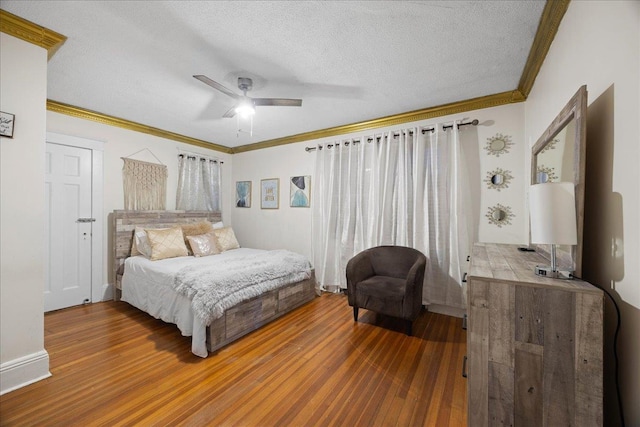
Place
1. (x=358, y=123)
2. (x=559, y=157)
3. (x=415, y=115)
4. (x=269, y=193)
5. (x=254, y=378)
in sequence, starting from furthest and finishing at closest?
(x=269, y=193)
(x=358, y=123)
(x=415, y=115)
(x=254, y=378)
(x=559, y=157)

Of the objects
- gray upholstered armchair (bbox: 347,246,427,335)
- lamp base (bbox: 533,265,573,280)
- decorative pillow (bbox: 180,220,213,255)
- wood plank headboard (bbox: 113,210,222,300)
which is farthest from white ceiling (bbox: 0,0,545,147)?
gray upholstered armchair (bbox: 347,246,427,335)

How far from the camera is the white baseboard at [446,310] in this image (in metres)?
3.08

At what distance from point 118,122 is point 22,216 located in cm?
232

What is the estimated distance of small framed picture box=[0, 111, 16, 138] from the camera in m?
1.74

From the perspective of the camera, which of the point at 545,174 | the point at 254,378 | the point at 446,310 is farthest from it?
the point at 446,310

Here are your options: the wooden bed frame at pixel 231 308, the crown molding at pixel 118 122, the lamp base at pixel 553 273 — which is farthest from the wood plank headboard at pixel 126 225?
the lamp base at pixel 553 273

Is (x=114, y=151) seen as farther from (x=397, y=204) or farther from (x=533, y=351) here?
(x=533, y=351)

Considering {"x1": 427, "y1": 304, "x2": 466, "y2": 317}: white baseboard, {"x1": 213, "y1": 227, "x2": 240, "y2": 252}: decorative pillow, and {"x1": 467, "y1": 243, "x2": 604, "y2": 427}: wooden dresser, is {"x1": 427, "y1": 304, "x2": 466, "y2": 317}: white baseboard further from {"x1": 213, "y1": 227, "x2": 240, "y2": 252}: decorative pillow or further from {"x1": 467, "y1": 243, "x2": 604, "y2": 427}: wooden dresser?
{"x1": 213, "y1": 227, "x2": 240, "y2": 252}: decorative pillow

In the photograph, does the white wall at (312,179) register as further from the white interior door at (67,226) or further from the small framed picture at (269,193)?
the white interior door at (67,226)

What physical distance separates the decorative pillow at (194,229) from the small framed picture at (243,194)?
0.97 m

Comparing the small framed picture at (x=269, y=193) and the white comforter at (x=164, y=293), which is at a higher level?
the small framed picture at (x=269, y=193)

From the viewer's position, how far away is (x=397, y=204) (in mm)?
3404

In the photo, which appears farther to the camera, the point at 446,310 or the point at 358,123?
the point at 358,123

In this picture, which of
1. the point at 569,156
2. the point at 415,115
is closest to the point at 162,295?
the point at 569,156
